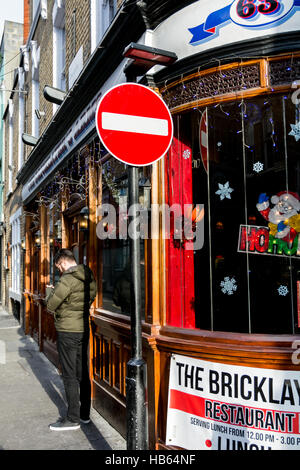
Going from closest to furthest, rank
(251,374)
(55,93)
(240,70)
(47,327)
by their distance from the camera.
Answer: (251,374) → (240,70) → (55,93) → (47,327)

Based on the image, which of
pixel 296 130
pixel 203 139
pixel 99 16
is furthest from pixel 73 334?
pixel 99 16

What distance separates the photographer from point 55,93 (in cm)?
796

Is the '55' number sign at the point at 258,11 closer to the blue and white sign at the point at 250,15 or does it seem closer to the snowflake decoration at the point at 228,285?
the blue and white sign at the point at 250,15

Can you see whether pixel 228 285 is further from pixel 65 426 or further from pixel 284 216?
pixel 65 426

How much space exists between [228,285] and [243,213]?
722mm

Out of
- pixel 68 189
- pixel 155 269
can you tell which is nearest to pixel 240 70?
pixel 155 269

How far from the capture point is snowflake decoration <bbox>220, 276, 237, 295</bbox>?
4.15 meters

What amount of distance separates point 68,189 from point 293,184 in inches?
199

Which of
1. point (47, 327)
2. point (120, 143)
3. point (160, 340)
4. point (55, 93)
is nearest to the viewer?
point (120, 143)

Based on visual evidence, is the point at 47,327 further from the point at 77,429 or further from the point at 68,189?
the point at 77,429

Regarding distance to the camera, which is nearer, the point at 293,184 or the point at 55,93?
the point at 293,184

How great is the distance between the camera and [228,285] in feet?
13.6

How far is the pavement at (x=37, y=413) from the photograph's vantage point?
4652 millimetres

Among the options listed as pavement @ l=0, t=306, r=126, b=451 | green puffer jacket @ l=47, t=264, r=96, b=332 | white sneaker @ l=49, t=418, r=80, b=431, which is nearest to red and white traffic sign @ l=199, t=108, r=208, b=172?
green puffer jacket @ l=47, t=264, r=96, b=332
